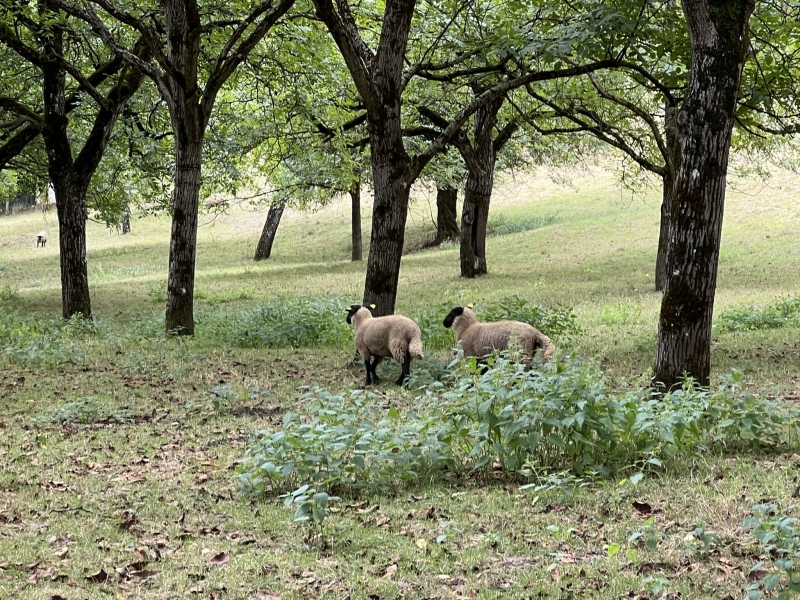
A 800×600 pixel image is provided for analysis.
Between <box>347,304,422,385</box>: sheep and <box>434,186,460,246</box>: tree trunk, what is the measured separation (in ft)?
95.1

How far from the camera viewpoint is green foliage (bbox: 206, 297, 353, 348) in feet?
52.2

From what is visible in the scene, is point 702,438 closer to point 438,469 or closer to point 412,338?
point 438,469

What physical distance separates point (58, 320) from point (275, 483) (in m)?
14.6

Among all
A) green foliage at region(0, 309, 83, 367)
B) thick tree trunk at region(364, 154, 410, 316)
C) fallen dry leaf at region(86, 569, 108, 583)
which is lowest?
fallen dry leaf at region(86, 569, 108, 583)

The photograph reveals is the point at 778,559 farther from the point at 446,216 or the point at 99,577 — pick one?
the point at 446,216

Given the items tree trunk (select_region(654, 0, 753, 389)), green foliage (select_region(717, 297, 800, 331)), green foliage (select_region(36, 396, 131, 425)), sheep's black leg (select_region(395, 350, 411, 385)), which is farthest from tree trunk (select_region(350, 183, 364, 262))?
tree trunk (select_region(654, 0, 753, 389))

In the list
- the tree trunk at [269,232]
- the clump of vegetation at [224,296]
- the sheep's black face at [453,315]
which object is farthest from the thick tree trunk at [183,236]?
the tree trunk at [269,232]

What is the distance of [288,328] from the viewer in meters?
16.2

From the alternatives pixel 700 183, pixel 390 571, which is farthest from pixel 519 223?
pixel 390 571

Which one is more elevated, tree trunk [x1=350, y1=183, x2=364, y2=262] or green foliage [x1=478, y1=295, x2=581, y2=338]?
tree trunk [x1=350, y1=183, x2=364, y2=262]

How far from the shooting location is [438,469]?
7137 millimetres

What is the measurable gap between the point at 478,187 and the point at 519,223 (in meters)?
18.7

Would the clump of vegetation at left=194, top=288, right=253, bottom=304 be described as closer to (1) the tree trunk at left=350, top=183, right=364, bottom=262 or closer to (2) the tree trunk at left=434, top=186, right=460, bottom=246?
(1) the tree trunk at left=350, top=183, right=364, bottom=262

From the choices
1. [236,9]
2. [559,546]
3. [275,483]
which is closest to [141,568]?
[275,483]
